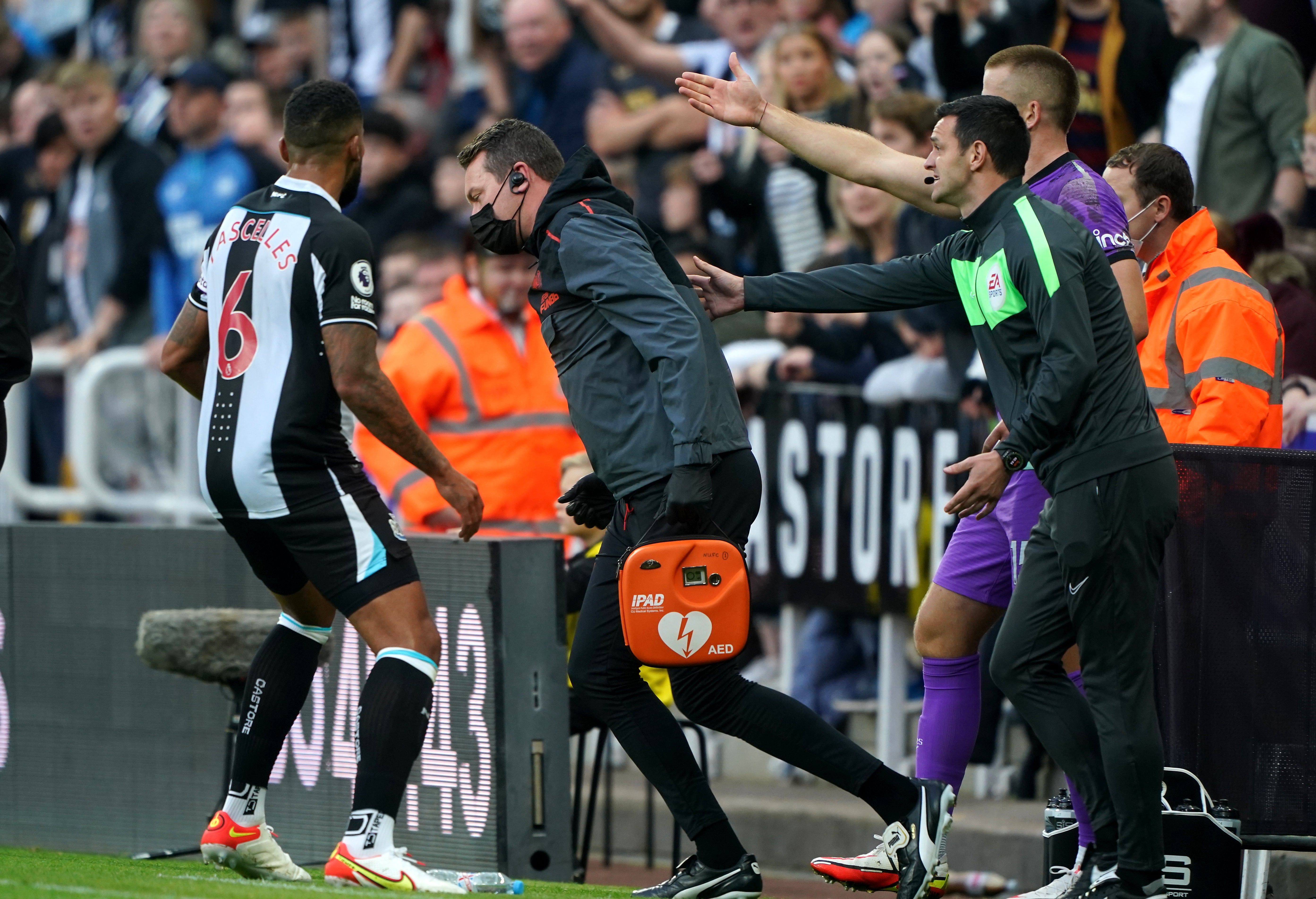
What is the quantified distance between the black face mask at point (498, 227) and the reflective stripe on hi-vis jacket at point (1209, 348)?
2.02 meters

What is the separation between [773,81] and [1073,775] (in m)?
5.05

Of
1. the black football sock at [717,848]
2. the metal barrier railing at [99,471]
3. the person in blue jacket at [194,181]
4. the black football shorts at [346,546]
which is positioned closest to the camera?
the black football sock at [717,848]

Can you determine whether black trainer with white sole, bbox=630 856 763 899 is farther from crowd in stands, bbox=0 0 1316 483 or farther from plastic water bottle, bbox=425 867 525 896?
crowd in stands, bbox=0 0 1316 483

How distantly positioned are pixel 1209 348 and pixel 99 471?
7813 millimetres

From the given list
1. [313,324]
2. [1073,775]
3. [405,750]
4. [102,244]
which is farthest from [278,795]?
[102,244]

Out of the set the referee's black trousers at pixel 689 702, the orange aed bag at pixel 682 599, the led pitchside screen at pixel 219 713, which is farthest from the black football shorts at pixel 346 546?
the led pitchside screen at pixel 219 713

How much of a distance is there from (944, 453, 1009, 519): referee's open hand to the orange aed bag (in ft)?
2.09

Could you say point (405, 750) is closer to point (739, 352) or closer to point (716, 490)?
point (716, 490)

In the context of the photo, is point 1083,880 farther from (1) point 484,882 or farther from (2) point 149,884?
(2) point 149,884

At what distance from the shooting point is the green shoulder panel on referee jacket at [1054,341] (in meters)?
4.81

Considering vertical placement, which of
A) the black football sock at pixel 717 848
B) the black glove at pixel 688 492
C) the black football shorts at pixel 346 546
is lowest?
the black football sock at pixel 717 848

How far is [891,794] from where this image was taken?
17.3 feet

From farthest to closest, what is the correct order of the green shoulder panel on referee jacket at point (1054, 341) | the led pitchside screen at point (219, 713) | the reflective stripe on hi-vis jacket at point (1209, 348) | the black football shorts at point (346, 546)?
the led pitchside screen at point (219, 713), the reflective stripe on hi-vis jacket at point (1209, 348), the black football shorts at point (346, 546), the green shoulder panel on referee jacket at point (1054, 341)

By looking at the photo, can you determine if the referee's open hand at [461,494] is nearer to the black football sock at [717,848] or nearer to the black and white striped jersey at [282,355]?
the black and white striped jersey at [282,355]
